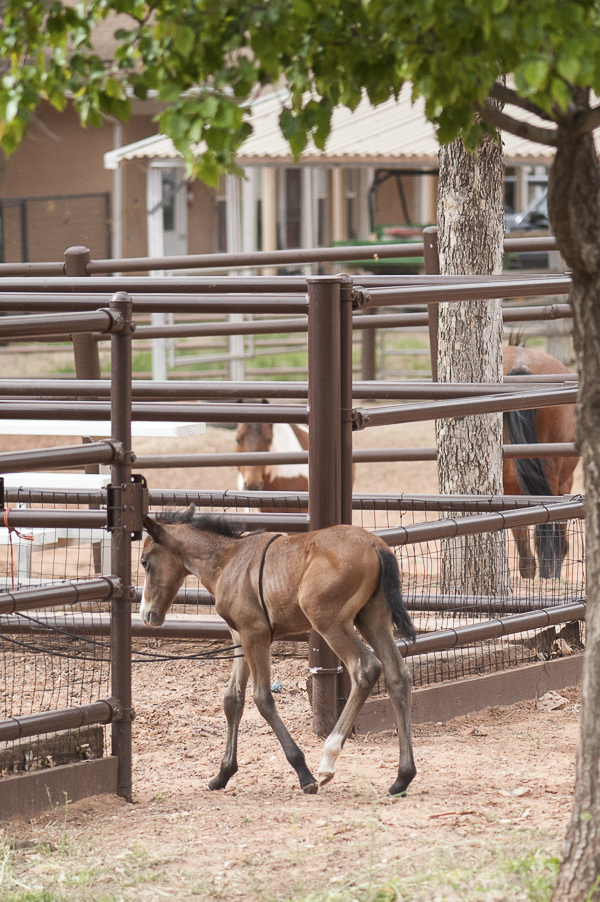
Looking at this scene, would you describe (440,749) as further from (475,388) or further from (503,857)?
(475,388)

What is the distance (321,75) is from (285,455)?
353 centimetres

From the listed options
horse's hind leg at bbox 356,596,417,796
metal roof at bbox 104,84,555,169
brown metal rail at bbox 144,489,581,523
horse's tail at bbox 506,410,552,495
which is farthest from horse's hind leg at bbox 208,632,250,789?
metal roof at bbox 104,84,555,169

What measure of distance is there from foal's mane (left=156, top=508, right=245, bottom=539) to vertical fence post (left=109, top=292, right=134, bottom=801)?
Result: 0.19 meters

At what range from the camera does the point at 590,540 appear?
2.55m

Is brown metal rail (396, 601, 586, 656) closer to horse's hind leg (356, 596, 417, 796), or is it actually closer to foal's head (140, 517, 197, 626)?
horse's hind leg (356, 596, 417, 796)

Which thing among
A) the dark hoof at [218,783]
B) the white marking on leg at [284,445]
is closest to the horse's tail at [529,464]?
the white marking on leg at [284,445]

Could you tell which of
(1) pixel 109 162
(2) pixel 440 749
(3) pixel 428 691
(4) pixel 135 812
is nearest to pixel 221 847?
(4) pixel 135 812

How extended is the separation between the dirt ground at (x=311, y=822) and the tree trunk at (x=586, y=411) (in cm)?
15

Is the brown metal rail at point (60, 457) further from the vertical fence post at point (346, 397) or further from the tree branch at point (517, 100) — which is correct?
the tree branch at point (517, 100)

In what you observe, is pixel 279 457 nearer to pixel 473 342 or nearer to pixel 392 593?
pixel 473 342

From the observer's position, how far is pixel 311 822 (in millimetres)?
3182

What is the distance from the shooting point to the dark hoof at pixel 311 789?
3.45m

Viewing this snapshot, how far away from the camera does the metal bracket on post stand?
3.59m

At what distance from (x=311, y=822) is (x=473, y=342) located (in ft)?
11.1
